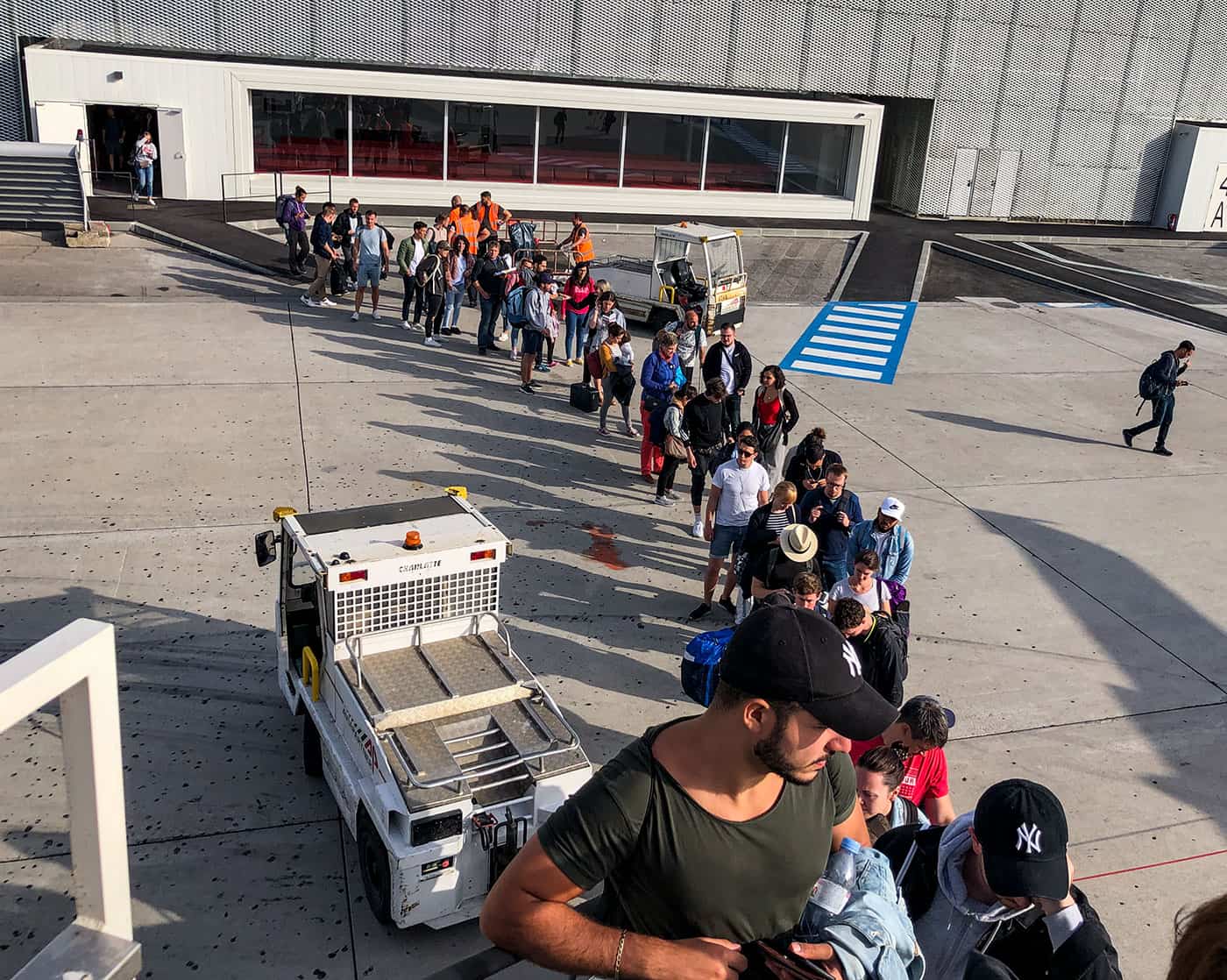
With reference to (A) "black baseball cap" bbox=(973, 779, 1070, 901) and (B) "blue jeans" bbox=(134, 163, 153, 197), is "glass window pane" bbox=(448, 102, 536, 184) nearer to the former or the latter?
(B) "blue jeans" bbox=(134, 163, 153, 197)

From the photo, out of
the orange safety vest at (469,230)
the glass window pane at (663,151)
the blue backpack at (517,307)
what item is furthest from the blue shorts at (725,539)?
the glass window pane at (663,151)

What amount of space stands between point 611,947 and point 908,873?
5.01 feet

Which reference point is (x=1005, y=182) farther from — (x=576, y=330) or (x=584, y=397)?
(x=584, y=397)

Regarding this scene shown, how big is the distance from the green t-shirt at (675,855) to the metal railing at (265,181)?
88.5 feet

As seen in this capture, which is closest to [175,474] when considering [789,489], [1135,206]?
[789,489]

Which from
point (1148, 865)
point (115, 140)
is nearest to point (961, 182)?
point (115, 140)

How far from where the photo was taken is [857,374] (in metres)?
18.3

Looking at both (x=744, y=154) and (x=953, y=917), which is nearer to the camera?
(x=953, y=917)

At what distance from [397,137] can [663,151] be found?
24.6 ft

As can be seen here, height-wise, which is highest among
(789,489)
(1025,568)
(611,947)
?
(611,947)

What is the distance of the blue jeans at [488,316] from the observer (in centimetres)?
1748

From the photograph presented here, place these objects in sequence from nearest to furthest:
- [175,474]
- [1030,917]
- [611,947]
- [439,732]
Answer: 1. [611,947]
2. [1030,917]
3. [439,732]
4. [175,474]

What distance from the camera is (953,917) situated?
373cm

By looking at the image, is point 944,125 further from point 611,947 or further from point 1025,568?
point 611,947
